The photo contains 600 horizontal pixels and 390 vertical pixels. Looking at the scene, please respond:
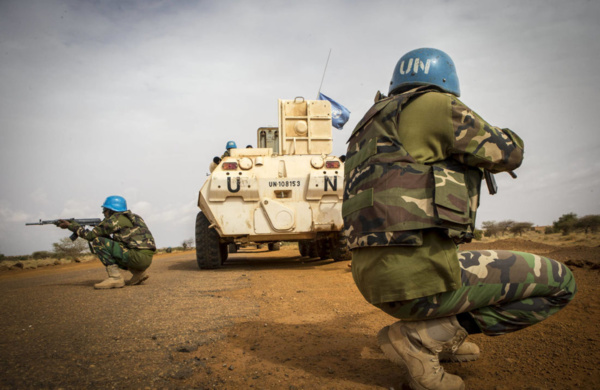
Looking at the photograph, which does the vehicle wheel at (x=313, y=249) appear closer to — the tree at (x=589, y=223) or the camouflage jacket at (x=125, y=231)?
the camouflage jacket at (x=125, y=231)

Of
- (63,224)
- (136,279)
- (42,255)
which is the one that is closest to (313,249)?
(136,279)

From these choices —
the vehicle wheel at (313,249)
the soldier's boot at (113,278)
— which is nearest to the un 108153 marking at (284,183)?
the soldier's boot at (113,278)

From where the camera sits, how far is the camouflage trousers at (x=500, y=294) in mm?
1888

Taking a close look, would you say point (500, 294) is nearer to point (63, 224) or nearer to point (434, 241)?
point (434, 241)

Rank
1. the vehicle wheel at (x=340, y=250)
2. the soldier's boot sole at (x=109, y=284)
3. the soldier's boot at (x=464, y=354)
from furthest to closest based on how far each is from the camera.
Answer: the vehicle wheel at (x=340, y=250), the soldier's boot sole at (x=109, y=284), the soldier's boot at (x=464, y=354)


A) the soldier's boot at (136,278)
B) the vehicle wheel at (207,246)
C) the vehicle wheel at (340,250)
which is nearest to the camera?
the soldier's boot at (136,278)

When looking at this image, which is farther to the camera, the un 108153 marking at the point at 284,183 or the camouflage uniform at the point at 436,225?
the un 108153 marking at the point at 284,183

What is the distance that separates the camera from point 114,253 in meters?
5.81

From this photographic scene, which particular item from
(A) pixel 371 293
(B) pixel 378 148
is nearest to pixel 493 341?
(A) pixel 371 293

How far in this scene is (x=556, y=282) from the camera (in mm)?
1948

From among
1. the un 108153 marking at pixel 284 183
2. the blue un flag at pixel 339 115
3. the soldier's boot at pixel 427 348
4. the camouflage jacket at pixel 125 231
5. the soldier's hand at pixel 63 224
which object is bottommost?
the soldier's boot at pixel 427 348

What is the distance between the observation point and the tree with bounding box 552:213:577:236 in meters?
12.4

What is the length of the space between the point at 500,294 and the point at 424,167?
2.22ft

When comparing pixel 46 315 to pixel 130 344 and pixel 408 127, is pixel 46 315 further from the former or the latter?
pixel 408 127
